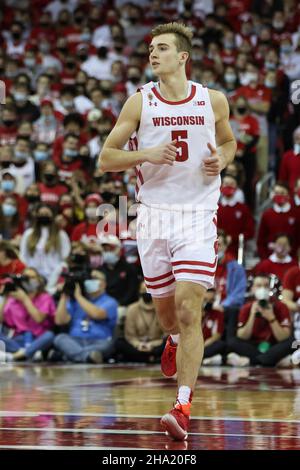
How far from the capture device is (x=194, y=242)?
25.2ft

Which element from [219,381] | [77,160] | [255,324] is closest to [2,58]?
[77,160]

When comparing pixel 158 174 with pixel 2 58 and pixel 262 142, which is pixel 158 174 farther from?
pixel 2 58

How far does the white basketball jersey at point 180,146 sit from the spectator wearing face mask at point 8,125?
12.6 m

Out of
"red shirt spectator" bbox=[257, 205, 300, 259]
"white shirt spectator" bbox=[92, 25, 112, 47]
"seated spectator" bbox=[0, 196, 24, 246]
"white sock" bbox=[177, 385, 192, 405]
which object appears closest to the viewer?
"white sock" bbox=[177, 385, 192, 405]

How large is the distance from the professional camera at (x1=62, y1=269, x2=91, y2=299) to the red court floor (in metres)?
1.95

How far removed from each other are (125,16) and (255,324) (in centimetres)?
1254

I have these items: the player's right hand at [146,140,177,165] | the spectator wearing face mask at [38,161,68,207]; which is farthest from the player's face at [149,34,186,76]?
the spectator wearing face mask at [38,161,68,207]

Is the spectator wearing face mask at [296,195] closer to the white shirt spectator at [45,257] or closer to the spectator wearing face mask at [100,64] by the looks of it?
the white shirt spectator at [45,257]

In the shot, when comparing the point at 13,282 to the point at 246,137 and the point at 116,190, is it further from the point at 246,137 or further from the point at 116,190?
the point at 246,137

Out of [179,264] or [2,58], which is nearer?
[179,264]

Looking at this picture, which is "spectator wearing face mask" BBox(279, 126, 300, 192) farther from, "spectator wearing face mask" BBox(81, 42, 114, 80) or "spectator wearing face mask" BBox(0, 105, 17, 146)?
"spectator wearing face mask" BBox(81, 42, 114, 80)

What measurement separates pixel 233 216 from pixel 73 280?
108 inches

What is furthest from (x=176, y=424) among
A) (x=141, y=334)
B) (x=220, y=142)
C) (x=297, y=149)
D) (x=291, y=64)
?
(x=291, y=64)

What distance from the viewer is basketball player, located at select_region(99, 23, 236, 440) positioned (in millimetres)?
7562
